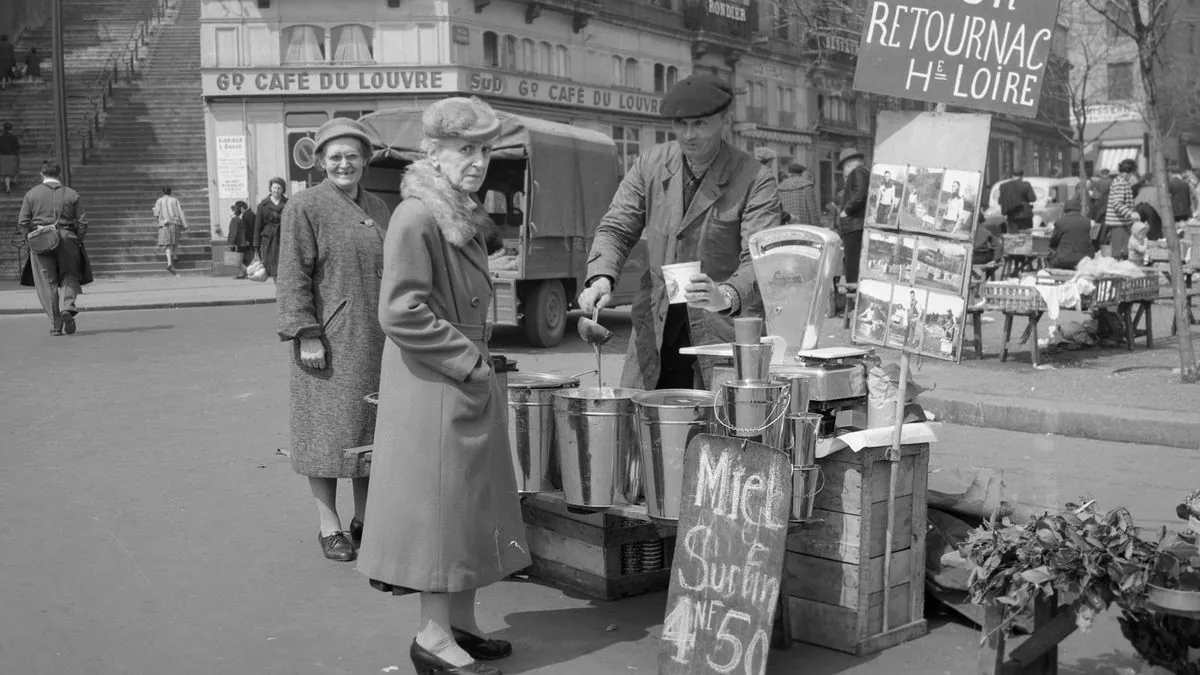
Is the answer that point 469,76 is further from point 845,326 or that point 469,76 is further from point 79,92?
point 845,326

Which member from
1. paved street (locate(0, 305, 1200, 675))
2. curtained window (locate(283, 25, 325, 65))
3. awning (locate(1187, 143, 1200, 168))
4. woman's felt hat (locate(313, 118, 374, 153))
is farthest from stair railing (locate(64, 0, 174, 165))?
awning (locate(1187, 143, 1200, 168))

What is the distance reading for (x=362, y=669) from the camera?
4539mm

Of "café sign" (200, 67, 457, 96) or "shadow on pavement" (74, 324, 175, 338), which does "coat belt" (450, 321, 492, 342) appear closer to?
"shadow on pavement" (74, 324, 175, 338)

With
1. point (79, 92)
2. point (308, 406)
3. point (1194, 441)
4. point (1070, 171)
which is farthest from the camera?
point (1070, 171)

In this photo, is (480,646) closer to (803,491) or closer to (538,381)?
(538,381)

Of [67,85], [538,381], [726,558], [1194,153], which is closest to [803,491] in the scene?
[726,558]

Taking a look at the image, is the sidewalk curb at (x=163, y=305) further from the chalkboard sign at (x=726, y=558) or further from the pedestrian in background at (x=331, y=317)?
the chalkboard sign at (x=726, y=558)

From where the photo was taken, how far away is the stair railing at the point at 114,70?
34531 millimetres

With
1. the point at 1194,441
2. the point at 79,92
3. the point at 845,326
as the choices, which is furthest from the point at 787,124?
the point at 1194,441

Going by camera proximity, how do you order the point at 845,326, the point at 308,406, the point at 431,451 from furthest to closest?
the point at 845,326 → the point at 308,406 → the point at 431,451

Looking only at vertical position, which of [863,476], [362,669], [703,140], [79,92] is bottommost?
[362,669]

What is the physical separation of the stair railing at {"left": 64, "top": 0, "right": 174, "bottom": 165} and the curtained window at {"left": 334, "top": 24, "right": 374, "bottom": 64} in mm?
6055

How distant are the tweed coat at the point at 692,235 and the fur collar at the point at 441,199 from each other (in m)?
1.06

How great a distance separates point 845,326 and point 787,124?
138 ft
